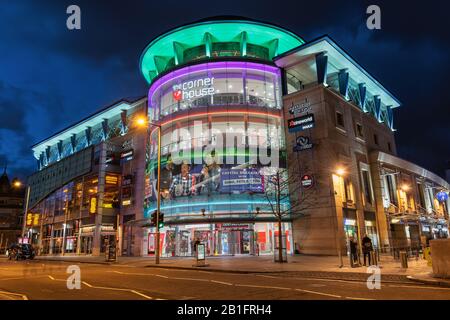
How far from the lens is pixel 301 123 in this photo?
37.7 metres

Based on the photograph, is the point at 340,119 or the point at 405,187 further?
the point at 405,187

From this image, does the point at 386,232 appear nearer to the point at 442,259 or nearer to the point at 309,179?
the point at 309,179

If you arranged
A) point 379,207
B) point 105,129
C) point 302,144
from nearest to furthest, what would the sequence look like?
point 302,144 < point 379,207 < point 105,129

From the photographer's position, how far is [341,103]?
41719 mm

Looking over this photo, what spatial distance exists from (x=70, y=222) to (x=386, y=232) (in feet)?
148

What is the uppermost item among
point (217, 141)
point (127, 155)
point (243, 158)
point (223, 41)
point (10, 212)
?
point (223, 41)

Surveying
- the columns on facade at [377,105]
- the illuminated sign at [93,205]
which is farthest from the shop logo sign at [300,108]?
the illuminated sign at [93,205]

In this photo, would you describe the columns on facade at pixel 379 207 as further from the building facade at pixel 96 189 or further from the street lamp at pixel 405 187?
the building facade at pixel 96 189

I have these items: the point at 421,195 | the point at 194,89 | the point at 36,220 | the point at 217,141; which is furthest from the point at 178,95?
the point at 421,195

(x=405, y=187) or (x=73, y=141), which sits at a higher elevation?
(x=73, y=141)

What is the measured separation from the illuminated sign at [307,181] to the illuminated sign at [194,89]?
47.8ft

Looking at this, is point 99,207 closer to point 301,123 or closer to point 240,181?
point 240,181

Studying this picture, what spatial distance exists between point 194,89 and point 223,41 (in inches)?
357
